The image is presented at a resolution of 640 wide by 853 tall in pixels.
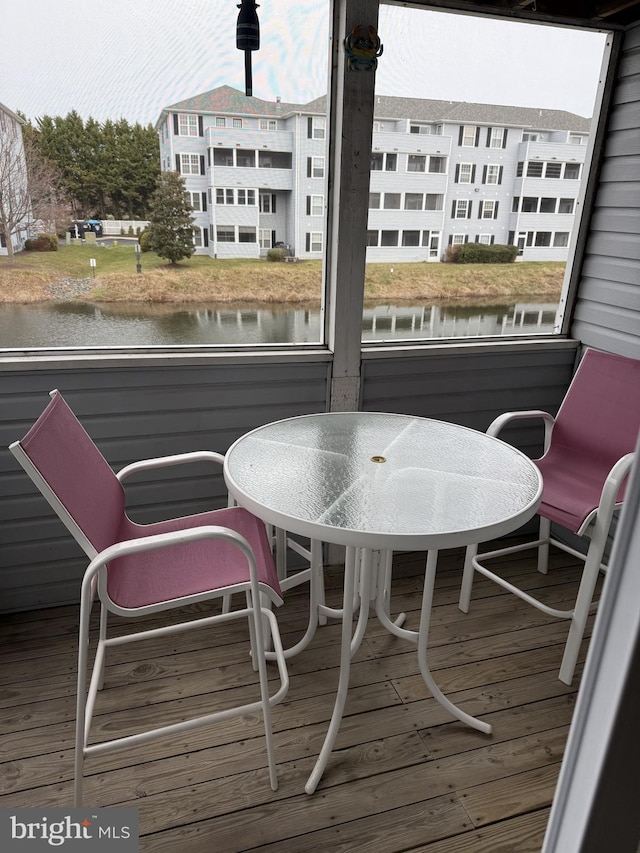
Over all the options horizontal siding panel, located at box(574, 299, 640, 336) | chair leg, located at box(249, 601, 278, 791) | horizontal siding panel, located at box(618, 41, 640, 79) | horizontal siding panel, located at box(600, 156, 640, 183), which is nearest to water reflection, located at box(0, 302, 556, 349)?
horizontal siding panel, located at box(574, 299, 640, 336)

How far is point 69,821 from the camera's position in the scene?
1630 millimetres

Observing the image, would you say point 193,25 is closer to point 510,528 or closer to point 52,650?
point 510,528

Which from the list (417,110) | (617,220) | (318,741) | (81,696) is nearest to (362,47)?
(417,110)

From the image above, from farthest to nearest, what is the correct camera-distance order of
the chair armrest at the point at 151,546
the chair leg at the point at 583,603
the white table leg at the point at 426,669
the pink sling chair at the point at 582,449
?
1. the pink sling chair at the point at 582,449
2. the chair leg at the point at 583,603
3. the white table leg at the point at 426,669
4. the chair armrest at the point at 151,546

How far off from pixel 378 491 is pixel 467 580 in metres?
1.04

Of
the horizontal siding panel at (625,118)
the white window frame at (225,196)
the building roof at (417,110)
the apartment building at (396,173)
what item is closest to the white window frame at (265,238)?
the apartment building at (396,173)

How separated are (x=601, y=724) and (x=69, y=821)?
161 centimetres

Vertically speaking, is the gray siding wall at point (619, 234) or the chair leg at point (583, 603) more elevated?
the gray siding wall at point (619, 234)

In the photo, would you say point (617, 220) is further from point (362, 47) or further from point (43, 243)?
point (43, 243)

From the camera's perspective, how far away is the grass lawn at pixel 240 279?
2.35m

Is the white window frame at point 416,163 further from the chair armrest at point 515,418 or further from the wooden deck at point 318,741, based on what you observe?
the wooden deck at point 318,741

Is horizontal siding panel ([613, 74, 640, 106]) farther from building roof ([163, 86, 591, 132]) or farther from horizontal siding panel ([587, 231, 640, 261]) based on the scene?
horizontal siding panel ([587, 231, 640, 261])

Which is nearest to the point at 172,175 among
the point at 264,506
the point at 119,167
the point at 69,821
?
the point at 119,167

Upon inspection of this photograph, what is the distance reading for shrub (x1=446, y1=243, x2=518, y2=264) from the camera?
286 cm
